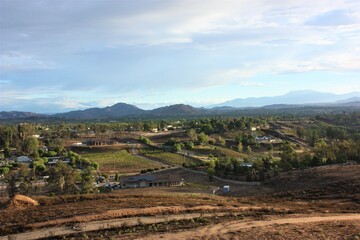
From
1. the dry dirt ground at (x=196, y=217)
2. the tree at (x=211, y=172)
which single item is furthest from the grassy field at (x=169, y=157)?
the dry dirt ground at (x=196, y=217)

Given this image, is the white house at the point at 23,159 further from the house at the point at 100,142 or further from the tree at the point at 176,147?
the tree at the point at 176,147

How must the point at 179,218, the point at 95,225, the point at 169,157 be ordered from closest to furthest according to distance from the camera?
the point at 95,225
the point at 179,218
the point at 169,157

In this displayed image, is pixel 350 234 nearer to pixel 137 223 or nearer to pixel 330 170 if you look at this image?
pixel 137 223

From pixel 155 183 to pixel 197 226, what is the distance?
3077 cm

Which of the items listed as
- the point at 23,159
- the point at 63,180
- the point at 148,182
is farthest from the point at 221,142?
the point at 63,180

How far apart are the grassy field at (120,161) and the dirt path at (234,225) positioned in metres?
43.9

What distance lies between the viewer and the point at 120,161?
70625mm

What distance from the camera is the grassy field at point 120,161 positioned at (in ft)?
213

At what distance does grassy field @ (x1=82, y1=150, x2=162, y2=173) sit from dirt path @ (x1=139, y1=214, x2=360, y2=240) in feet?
144

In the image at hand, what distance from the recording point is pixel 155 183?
163 ft

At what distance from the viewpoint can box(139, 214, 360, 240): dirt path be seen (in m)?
17.4

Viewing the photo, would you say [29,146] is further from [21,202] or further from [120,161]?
[21,202]

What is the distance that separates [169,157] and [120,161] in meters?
9.99

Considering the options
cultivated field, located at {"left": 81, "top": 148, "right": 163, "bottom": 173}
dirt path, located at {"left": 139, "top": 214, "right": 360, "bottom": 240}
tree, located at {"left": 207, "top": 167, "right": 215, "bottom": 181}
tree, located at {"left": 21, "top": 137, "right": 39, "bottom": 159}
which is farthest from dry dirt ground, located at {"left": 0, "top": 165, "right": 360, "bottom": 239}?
tree, located at {"left": 21, "top": 137, "right": 39, "bottom": 159}
